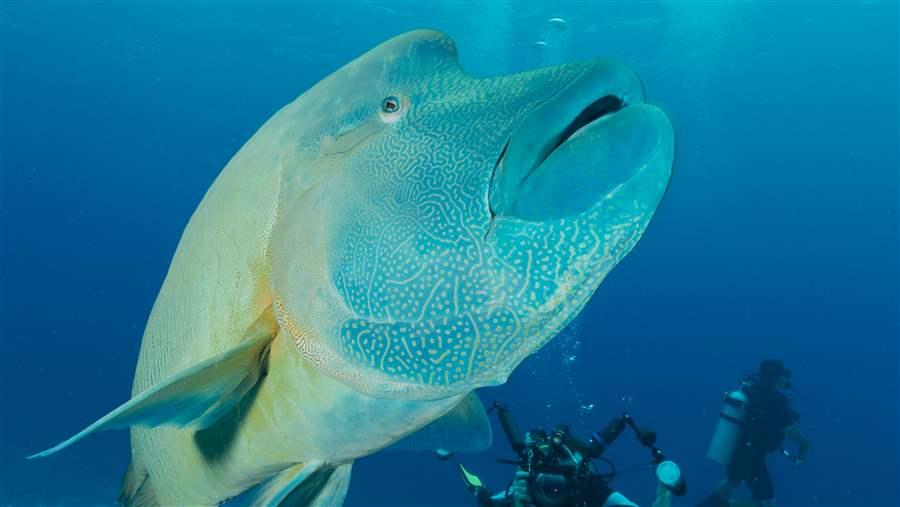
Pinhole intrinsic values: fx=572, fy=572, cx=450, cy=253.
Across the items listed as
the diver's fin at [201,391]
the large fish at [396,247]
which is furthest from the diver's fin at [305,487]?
the diver's fin at [201,391]

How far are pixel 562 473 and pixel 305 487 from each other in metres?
2.96

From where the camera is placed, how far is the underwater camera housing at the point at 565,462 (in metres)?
4.06

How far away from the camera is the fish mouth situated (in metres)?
1.01

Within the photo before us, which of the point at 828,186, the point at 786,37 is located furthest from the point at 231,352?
the point at 828,186

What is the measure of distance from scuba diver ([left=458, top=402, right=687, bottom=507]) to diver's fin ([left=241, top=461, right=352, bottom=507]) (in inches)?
101

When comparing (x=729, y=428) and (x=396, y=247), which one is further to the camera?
(x=729, y=428)

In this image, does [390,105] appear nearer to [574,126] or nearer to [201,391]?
[574,126]

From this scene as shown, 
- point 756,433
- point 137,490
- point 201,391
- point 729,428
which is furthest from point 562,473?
point 756,433

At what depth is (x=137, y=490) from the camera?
2186 mm

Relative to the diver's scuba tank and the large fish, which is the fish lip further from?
the diver's scuba tank

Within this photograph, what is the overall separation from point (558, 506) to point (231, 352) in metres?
3.43

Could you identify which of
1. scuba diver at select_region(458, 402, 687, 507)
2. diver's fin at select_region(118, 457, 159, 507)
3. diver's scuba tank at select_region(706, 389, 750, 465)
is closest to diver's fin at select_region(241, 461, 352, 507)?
diver's fin at select_region(118, 457, 159, 507)

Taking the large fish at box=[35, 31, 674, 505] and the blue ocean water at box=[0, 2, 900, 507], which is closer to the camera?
the large fish at box=[35, 31, 674, 505]

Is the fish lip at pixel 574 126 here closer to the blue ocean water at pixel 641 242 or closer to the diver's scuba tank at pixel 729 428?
the diver's scuba tank at pixel 729 428
